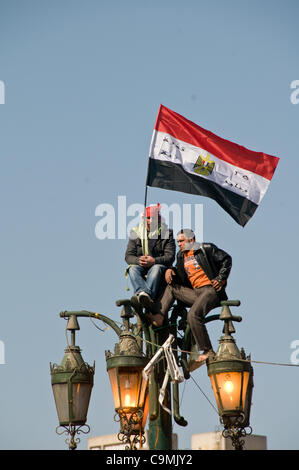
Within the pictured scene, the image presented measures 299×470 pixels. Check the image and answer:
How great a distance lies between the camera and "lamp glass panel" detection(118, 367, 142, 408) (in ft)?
40.5

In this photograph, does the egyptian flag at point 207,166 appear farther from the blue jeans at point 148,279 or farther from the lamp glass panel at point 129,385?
the lamp glass panel at point 129,385

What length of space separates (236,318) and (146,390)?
1640 mm

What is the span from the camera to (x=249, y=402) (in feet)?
40.3

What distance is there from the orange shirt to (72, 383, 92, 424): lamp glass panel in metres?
2.21

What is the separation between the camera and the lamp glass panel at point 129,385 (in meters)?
12.3

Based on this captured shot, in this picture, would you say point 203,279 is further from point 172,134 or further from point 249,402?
point 172,134

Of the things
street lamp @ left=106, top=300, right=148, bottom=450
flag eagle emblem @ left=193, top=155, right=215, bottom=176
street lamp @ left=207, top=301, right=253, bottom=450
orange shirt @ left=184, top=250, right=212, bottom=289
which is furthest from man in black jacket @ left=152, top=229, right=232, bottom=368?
flag eagle emblem @ left=193, top=155, right=215, bottom=176

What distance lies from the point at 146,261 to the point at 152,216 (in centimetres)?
84

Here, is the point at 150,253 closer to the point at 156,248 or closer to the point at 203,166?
the point at 156,248

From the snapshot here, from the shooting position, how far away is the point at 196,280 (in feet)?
43.6
